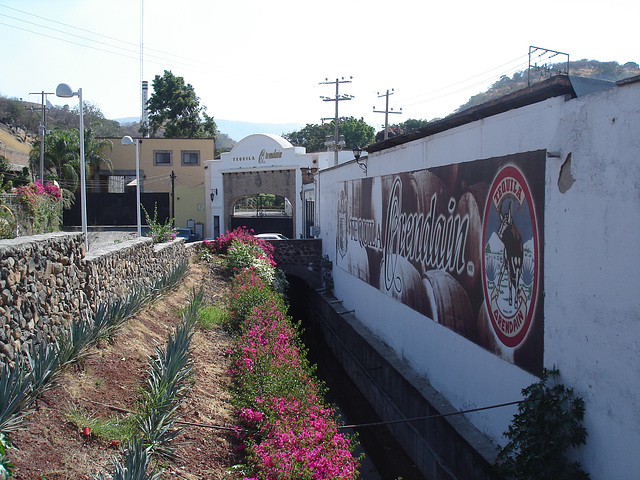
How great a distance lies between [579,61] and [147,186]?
413 ft

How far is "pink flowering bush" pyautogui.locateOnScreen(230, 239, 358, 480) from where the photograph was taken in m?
5.39

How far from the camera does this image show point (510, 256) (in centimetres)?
738

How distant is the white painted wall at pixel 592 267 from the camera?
17.0 ft

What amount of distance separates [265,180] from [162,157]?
525 inches

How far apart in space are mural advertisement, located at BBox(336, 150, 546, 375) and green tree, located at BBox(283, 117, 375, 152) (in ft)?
184

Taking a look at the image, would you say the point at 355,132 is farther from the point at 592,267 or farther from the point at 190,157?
the point at 592,267

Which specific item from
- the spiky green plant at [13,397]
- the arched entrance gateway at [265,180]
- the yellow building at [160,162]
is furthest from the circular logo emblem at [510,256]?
the yellow building at [160,162]

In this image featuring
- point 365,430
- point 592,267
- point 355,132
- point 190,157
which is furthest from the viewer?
point 355,132

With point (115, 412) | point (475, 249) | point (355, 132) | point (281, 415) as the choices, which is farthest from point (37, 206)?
point (355, 132)

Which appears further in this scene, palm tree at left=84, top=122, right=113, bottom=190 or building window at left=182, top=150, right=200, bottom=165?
building window at left=182, top=150, right=200, bottom=165

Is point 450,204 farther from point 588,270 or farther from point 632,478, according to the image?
point 632,478

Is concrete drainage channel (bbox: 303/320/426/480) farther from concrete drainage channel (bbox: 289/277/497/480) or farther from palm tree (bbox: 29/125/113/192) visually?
palm tree (bbox: 29/125/113/192)

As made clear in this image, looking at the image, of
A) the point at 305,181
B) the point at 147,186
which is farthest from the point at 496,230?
the point at 147,186

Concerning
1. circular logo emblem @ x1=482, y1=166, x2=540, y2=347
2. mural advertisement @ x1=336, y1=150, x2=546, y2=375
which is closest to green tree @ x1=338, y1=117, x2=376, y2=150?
mural advertisement @ x1=336, y1=150, x2=546, y2=375
